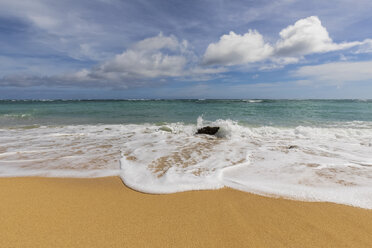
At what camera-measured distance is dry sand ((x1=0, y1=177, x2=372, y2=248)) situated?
1.87 m

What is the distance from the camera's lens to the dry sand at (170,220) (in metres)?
1.87

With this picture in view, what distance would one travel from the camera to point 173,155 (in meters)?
5.06

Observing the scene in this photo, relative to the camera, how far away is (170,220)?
7.22 ft

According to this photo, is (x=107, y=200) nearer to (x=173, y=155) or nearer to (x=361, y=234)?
(x=173, y=155)

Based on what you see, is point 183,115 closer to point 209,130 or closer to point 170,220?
point 209,130

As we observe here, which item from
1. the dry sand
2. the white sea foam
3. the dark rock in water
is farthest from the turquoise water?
the dry sand

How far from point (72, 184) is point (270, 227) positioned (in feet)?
10.3

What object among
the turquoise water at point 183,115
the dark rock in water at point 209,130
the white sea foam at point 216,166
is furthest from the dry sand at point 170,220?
the turquoise water at point 183,115

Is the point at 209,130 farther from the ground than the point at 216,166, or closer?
farther from the ground

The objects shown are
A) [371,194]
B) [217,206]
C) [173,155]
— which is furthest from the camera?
[173,155]

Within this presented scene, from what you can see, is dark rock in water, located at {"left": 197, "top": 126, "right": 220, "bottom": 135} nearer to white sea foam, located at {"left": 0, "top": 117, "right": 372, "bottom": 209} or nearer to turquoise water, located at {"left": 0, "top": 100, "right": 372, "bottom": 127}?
white sea foam, located at {"left": 0, "top": 117, "right": 372, "bottom": 209}

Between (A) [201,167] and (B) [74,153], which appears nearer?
(A) [201,167]

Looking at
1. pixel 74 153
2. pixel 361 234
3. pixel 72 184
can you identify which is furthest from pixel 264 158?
pixel 74 153

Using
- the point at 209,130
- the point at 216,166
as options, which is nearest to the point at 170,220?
the point at 216,166
